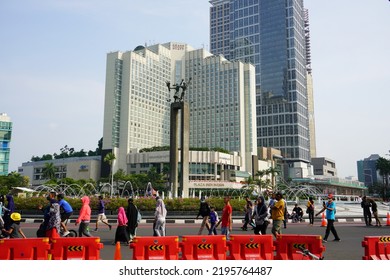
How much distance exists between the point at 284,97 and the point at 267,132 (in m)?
16.8

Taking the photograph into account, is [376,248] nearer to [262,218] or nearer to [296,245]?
[296,245]

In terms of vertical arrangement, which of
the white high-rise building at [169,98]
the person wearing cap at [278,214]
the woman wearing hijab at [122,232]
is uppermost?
the white high-rise building at [169,98]

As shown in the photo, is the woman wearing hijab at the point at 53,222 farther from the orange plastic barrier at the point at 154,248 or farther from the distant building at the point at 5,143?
A: the distant building at the point at 5,143

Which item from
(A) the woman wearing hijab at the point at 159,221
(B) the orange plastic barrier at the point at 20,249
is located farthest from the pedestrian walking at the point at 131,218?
(B) the orange plastic barrier at the point at 20,249

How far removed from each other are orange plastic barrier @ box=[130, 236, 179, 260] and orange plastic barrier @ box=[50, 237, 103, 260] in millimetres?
909

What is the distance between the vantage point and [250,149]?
4993 inches

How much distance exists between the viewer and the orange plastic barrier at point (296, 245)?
332 inches

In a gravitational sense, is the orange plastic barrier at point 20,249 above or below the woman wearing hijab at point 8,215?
below

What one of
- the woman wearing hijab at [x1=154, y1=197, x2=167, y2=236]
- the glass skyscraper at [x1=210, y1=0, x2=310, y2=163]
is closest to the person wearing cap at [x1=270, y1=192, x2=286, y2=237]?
the woman wearing hijab at [x1=154, y1=197, x2=167, y2=236]

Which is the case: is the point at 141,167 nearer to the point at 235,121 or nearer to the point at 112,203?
the point at 235,121

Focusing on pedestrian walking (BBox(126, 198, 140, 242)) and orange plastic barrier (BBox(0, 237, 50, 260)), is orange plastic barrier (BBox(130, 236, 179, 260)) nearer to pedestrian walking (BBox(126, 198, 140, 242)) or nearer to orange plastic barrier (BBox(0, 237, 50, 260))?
orange plastic barrier (BBox(0, 237, 50, 260))

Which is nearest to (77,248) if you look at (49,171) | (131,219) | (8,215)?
(131,219)

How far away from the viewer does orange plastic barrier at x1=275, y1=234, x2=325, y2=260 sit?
27.7ft

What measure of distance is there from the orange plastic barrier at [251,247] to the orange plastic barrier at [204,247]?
310 mm
